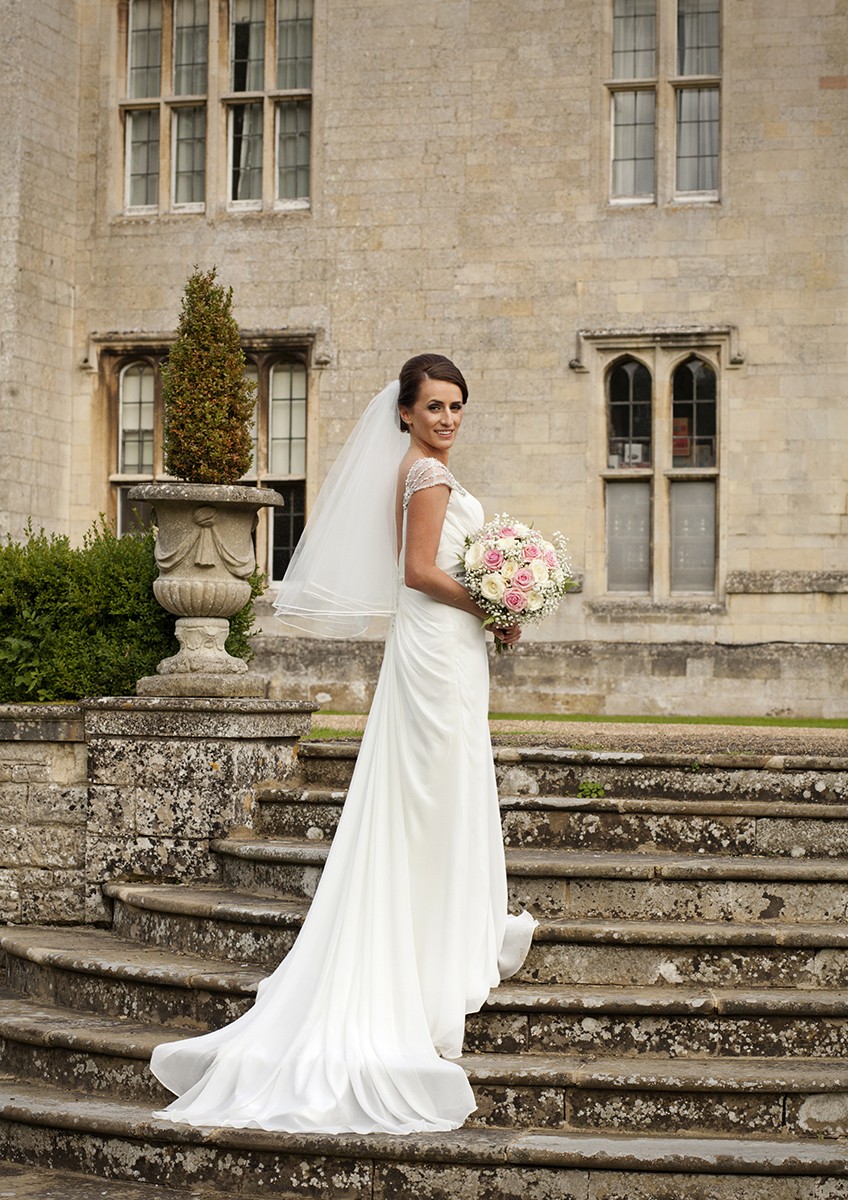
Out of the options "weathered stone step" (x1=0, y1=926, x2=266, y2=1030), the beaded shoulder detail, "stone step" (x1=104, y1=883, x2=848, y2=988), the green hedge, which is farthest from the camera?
the green hedge

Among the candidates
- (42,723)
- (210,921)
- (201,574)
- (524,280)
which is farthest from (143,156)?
(210,921)

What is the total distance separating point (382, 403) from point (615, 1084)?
2548 mm

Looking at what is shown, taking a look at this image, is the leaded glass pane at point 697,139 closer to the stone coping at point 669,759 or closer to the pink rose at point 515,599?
the stone coping at point 669,759

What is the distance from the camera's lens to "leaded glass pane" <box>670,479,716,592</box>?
14.3 meters

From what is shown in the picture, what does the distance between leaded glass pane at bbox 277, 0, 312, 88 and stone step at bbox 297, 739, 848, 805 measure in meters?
9.74

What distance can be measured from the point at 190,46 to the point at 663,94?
4505 mm

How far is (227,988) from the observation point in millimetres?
5961

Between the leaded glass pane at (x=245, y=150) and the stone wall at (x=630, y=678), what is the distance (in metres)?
4.39

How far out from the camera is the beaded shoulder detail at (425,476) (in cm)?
573

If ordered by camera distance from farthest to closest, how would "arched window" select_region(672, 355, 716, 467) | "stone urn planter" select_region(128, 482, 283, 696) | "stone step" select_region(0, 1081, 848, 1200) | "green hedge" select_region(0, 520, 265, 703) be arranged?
"arched window" select_region(672, 355, 716, 467), "green hedge" select_region(0, 520, 265, 703), "stone urn planter" select_region(128, 482, 283, 696), "stone step" select_region(0, 1081, 848, 1200)

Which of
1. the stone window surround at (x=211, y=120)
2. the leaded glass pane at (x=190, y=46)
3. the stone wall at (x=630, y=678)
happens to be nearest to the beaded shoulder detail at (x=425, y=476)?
the stone wall at (x=630, y=678)

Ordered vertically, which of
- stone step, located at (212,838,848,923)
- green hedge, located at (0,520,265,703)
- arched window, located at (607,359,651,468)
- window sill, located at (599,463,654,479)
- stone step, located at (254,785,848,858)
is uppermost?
arched window, located at (607,359,651,468)

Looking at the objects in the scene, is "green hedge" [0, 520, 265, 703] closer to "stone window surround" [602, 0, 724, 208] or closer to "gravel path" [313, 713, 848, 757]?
"gravel path" [313, 713, 848, 757]

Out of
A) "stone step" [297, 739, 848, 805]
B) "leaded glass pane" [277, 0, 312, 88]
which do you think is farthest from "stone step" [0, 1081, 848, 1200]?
"leaded glass pane" [277, 0, 312, 88]
